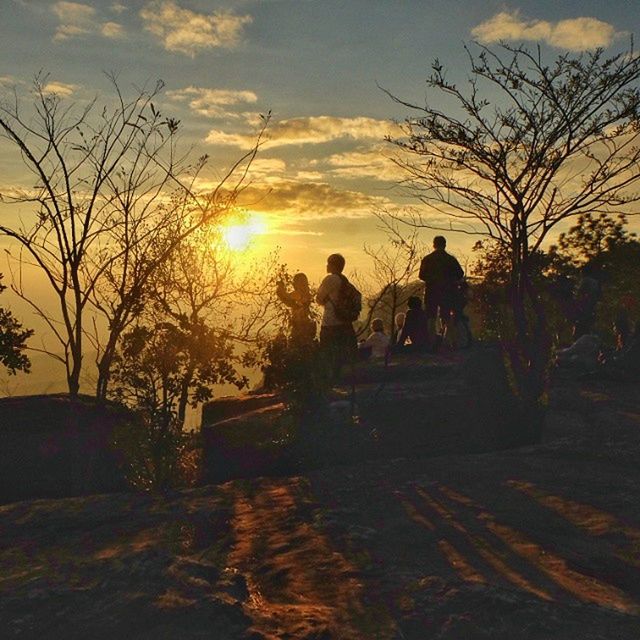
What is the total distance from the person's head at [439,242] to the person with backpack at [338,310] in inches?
109

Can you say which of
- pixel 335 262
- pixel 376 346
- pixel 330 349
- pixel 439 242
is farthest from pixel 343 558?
pixel 376 346

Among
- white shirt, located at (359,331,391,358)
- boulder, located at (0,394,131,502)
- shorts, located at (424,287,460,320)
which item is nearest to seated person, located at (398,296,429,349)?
shorts, located at (424,287,460,320)

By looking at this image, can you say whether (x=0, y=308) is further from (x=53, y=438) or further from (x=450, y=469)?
(x=450, y=469)

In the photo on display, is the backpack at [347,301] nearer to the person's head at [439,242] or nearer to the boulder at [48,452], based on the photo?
the person's head at [439,242]

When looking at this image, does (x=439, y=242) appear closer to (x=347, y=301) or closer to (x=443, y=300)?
(x=443, y=300)

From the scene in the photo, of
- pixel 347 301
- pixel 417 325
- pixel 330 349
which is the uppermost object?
pixel 347 301

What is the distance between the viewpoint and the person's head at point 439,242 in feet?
43.1

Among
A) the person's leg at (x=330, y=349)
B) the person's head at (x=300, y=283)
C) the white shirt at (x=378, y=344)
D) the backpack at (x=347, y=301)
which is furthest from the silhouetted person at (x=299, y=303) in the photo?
the white shirt at (x=378, y=344)

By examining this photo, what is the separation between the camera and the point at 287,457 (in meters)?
9.92

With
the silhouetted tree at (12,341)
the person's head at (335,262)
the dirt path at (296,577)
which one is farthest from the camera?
the person's head at (335,262)

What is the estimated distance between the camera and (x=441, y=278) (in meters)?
13.5

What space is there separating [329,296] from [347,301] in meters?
0.28

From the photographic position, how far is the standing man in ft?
44.1

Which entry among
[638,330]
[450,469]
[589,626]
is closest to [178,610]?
[589,626]
